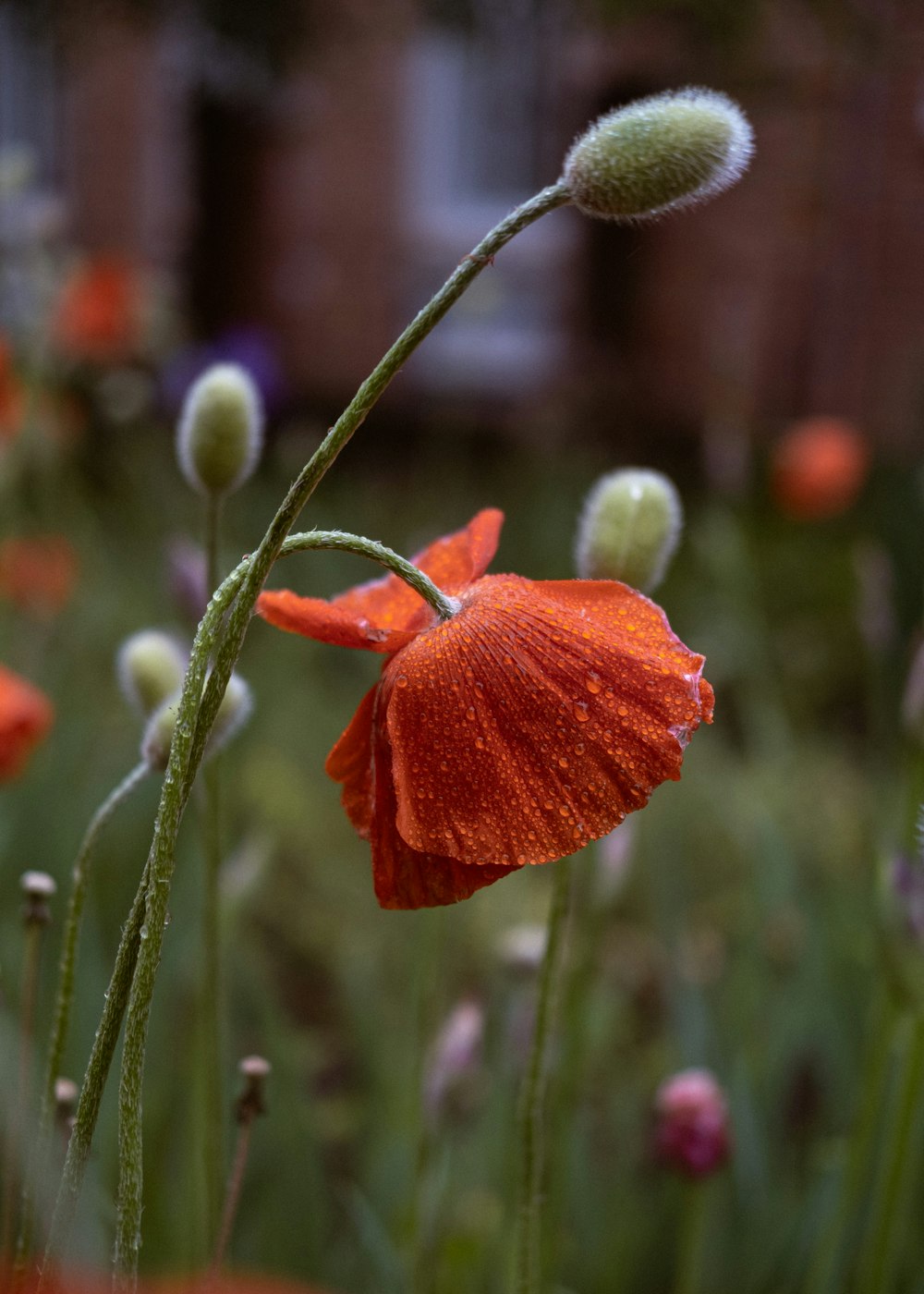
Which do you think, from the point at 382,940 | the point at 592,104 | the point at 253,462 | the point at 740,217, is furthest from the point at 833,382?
the point at 253,462

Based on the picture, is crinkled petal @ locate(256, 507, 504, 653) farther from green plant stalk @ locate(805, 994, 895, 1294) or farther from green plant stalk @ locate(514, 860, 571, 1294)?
green plant stalk @ locate(805, 994, 895, 1294)

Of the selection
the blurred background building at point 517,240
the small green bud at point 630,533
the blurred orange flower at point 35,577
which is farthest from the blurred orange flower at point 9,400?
the blurred background building at point 517,240

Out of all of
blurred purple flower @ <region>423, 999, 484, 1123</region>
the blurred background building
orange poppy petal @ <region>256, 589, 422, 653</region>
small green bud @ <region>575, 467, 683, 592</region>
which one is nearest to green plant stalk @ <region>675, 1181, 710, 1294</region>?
blurred purple flower @ <region>423, 999, 484, 1123</region>

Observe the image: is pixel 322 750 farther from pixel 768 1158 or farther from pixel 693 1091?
pixel 693 1091

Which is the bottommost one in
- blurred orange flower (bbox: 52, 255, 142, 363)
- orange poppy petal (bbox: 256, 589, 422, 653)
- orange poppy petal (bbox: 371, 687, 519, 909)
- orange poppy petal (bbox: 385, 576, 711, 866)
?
orange poppy petal (bbox: 371, 687, 519, 909)

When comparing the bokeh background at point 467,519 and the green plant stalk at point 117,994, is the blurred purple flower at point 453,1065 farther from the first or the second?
the green plant stalk at point 117,994

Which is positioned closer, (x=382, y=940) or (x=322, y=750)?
(x=382, y=940)
